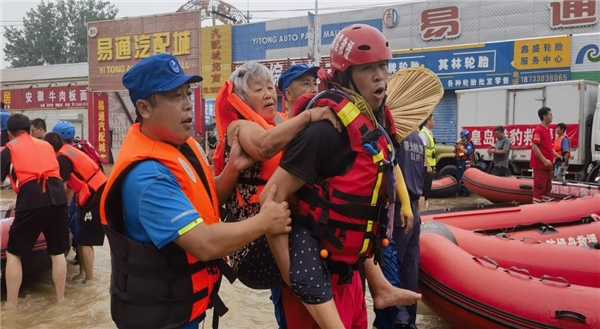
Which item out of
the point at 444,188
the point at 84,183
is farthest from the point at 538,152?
the point at 84,183

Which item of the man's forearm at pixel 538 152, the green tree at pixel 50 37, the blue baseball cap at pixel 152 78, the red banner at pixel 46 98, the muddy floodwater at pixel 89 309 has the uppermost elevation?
the green tree at pixel 50 37

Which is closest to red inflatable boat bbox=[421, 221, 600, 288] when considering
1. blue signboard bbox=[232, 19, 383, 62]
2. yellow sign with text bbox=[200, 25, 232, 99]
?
blue signboard bbox=[232, 19, 383, 62]

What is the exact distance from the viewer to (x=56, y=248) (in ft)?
15.8

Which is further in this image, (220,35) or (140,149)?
(220,35)

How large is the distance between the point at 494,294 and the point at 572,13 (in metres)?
13.6

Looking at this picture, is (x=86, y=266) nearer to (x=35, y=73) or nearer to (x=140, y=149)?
(x=140, y=149)

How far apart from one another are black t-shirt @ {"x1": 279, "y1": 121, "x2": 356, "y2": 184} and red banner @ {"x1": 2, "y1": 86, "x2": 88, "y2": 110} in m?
24.0

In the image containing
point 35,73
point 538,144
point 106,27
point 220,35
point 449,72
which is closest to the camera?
point 538,144

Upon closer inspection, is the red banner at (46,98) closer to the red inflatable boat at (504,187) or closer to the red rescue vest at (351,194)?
the red inflatable boat at (504,187)

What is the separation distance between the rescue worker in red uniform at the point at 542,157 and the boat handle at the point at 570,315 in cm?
440

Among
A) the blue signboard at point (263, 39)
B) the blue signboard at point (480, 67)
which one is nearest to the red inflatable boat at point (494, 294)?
the blue signboard at point (480, 67)

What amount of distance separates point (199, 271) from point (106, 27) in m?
20.8

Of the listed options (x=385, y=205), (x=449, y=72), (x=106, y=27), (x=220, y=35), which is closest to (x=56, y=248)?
(x=385, y=205)

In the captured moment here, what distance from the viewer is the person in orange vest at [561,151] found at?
10586mm
